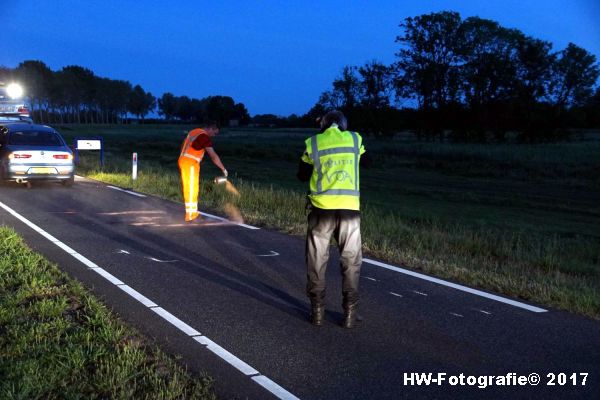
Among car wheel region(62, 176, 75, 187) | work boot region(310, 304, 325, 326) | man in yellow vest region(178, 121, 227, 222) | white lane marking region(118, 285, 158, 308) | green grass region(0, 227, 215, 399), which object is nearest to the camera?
green grass region(0, 227, 215, 399)

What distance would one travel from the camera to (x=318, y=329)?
5.82m

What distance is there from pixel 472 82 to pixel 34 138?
60.7m

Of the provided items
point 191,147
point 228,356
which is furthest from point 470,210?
point 228,356

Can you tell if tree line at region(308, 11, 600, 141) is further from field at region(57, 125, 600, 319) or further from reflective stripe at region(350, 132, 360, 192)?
reflective stripe at region(350, 132, 360, 192)

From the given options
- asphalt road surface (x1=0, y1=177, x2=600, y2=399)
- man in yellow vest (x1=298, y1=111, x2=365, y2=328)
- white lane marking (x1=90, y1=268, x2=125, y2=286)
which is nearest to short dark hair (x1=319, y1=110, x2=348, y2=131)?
man in yellow vest (x1=298, y1=111, x2=365, y2=328)

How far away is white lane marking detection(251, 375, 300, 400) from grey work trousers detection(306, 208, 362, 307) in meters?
1.34

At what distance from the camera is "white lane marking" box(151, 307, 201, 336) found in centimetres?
562

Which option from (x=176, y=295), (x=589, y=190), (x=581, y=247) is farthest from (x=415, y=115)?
(x=176, y=295)

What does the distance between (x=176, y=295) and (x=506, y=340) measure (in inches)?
128

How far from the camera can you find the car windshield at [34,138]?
18469 mm

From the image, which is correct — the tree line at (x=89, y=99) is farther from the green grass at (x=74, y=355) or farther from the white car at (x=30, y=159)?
the green grass at (x=74, y=355)

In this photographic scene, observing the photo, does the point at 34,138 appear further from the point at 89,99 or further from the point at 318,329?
the point at 89,99

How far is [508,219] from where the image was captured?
727 inches

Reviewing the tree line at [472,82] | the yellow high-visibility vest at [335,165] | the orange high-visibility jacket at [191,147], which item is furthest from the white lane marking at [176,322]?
the tree line at [472,82]
